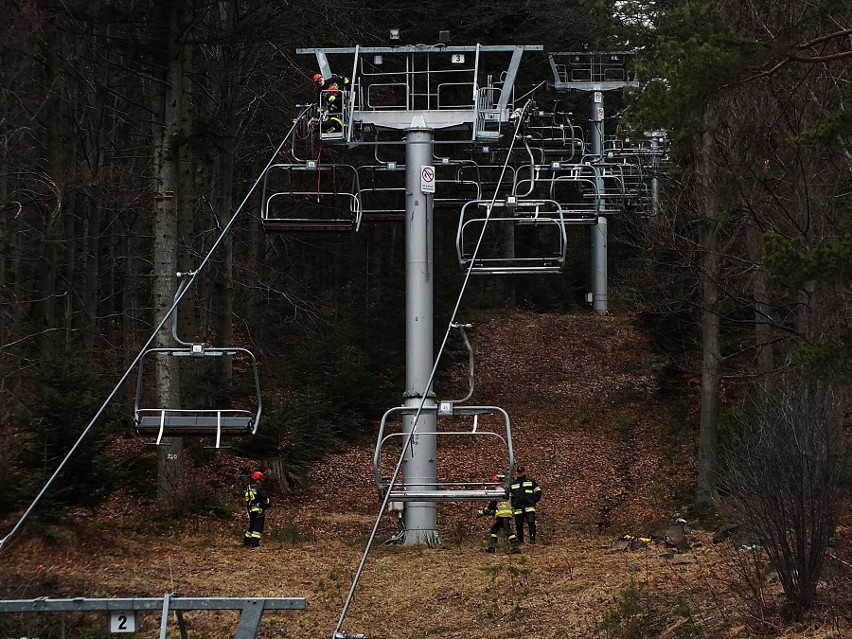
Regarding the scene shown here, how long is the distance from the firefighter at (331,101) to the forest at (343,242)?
0.41 meters

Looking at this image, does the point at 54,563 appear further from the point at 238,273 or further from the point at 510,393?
the point at 510,393

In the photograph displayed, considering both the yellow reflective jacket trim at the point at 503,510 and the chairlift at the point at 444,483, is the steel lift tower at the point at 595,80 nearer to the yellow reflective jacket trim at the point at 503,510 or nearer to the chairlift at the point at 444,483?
the yellow reflective jacket trim at the point at 503,510

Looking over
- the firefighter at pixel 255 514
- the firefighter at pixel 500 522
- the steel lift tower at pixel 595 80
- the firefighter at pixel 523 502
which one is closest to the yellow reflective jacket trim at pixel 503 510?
the firefighter at pixel 500 522

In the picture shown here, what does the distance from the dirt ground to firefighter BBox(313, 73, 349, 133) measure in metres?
6.25

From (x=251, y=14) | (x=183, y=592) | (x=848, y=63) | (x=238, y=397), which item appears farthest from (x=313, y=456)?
(x=848, y=63)

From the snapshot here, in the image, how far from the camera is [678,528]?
1697 centimetres

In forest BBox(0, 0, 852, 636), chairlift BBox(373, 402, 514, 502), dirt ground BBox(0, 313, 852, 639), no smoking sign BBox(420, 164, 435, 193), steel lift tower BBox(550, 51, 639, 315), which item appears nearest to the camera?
forest BBox(0, 0, 852, 636)

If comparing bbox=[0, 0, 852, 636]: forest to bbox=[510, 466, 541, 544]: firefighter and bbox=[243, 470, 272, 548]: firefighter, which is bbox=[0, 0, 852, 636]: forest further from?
bbox=[510, 466, 541, 544]: firefighter

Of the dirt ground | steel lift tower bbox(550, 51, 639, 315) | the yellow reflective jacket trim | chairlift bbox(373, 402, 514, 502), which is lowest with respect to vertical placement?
the dirt ground

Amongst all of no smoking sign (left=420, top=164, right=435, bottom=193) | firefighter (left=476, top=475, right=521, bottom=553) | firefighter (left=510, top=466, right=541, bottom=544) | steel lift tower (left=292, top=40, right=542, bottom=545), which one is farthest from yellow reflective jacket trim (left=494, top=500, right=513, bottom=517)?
no smoking sign (left=420, top=164, right=435, bottom=193)

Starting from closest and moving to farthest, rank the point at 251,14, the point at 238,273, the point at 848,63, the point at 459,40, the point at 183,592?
the point at 183,592
the point at 848,63
the point at 251,14
the point at 238,273
the point at 459,40

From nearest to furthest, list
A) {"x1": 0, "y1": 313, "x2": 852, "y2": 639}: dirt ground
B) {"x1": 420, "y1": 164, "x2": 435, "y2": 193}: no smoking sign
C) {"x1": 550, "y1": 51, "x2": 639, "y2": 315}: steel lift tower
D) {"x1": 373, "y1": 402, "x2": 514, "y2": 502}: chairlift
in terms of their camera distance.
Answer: {"x1": 0, "y1": 313, "x2": 852, "y2": 639}: dirt ground, {"x1": 373, "y1": 402, "x2": 514, "y2": 502}: chairlift, {"x1": 420, "y1": 164, "x2": 435, "y2": 193}: no smoking sign, {"x1": 550, "y1": 51, "x2": 639, "y2": 315}: steel lift tower

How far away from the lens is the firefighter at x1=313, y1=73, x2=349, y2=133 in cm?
1839

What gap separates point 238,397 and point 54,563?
12150 mm
